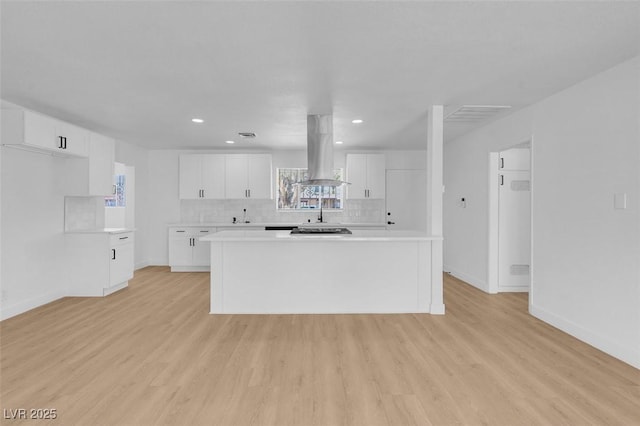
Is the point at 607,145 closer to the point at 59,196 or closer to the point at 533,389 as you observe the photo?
the point at 533,389

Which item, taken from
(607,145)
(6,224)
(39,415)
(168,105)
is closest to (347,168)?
(168,105)

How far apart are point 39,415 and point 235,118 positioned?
146 inches

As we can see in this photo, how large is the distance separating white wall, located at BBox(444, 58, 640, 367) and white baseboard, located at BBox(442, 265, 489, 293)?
1041 millimetres

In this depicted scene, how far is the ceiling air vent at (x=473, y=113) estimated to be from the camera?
4.07 metres

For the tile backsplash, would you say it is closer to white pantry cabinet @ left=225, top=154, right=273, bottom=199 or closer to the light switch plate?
white pantry cabinet @ left=225, top=154, right=273, bottom=199

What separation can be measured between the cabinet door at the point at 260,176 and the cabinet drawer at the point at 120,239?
2392 millimetres

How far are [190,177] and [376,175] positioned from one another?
3.91m

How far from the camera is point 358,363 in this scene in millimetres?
2699

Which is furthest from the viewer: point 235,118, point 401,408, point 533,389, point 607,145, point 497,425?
point 235,118

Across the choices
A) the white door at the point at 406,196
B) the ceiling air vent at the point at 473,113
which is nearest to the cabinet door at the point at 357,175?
the white door at the point at 406,196

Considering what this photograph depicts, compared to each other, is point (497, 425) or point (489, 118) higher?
point (489, 118)

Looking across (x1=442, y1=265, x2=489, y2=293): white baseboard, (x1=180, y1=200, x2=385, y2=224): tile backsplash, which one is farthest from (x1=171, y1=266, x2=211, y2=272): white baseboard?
(x1=442, y1=265, x2=489, y2=293): white baseboard

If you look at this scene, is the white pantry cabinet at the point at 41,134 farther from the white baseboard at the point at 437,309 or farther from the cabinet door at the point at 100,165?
the white baseboard at the point at 437,309

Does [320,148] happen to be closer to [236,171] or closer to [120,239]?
[236,171]
